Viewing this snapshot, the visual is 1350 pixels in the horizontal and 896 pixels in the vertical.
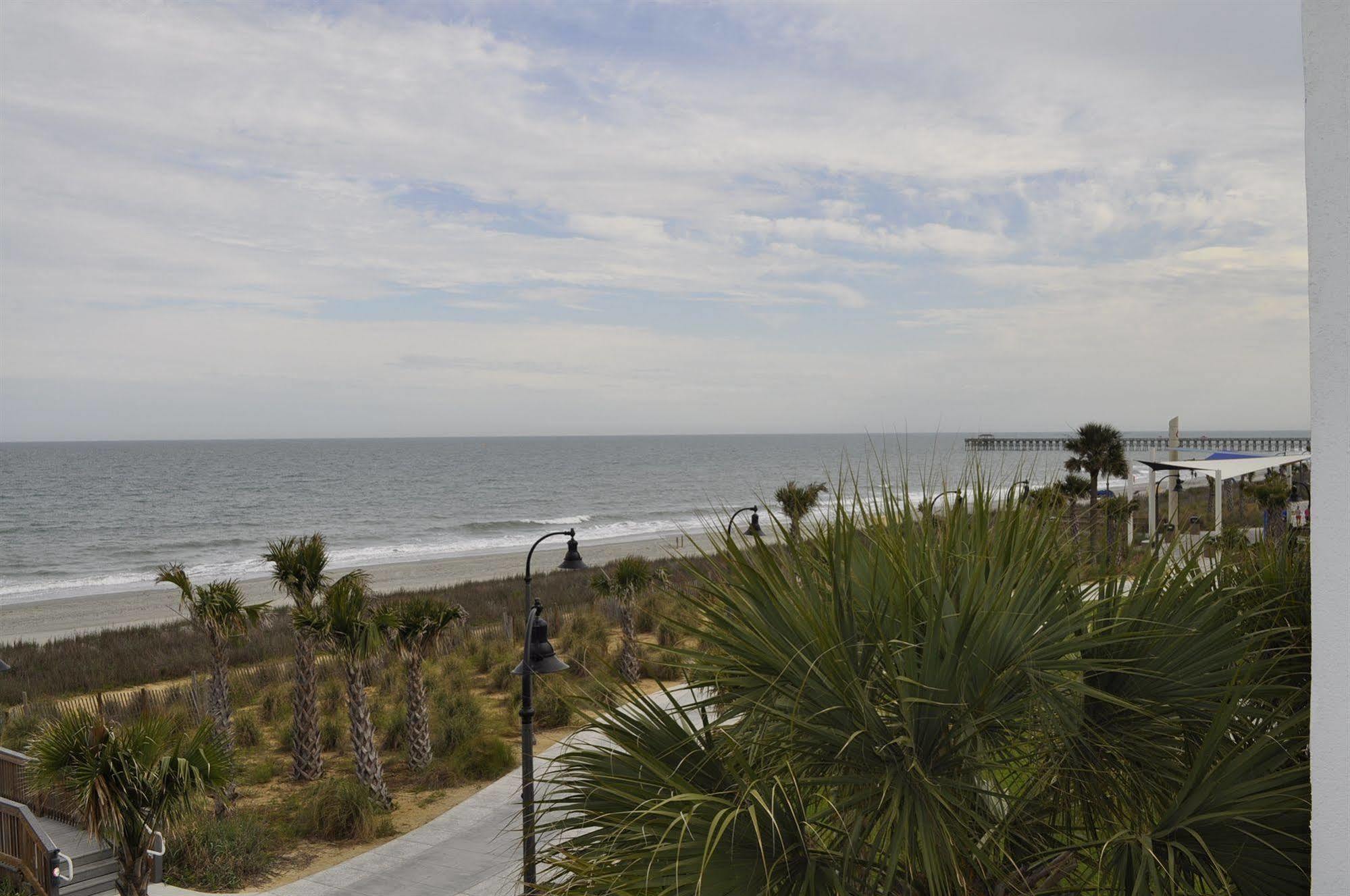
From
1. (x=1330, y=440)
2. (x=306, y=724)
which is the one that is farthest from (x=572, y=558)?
(x=1330, y=440)

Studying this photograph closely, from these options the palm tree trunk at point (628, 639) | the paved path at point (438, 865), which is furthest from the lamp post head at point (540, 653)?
the palm tree trunk at point (628, 639)

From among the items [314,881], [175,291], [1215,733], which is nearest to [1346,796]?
[1215,733]

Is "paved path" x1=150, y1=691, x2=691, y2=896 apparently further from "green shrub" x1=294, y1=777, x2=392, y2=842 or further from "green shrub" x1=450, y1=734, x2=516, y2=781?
"green shrub" x1=450, y1=734, x2=516, y2=781

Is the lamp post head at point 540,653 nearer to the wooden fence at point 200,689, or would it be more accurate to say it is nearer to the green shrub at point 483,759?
the wooden fence at point 200,689

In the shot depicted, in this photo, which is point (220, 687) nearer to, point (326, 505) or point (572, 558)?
point (572, 558)

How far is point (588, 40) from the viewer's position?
15227 millimetres

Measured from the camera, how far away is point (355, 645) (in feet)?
46.0

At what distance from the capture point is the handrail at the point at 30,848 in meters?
8.73

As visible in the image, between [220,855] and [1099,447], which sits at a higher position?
[1099,447]

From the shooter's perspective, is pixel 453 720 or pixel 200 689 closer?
pixel 453 720

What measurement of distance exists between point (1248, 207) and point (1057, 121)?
6.63m

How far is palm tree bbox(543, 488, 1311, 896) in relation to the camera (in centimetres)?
334

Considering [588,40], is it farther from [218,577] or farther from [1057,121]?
[218,577]

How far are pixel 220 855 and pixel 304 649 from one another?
3.60 meters
